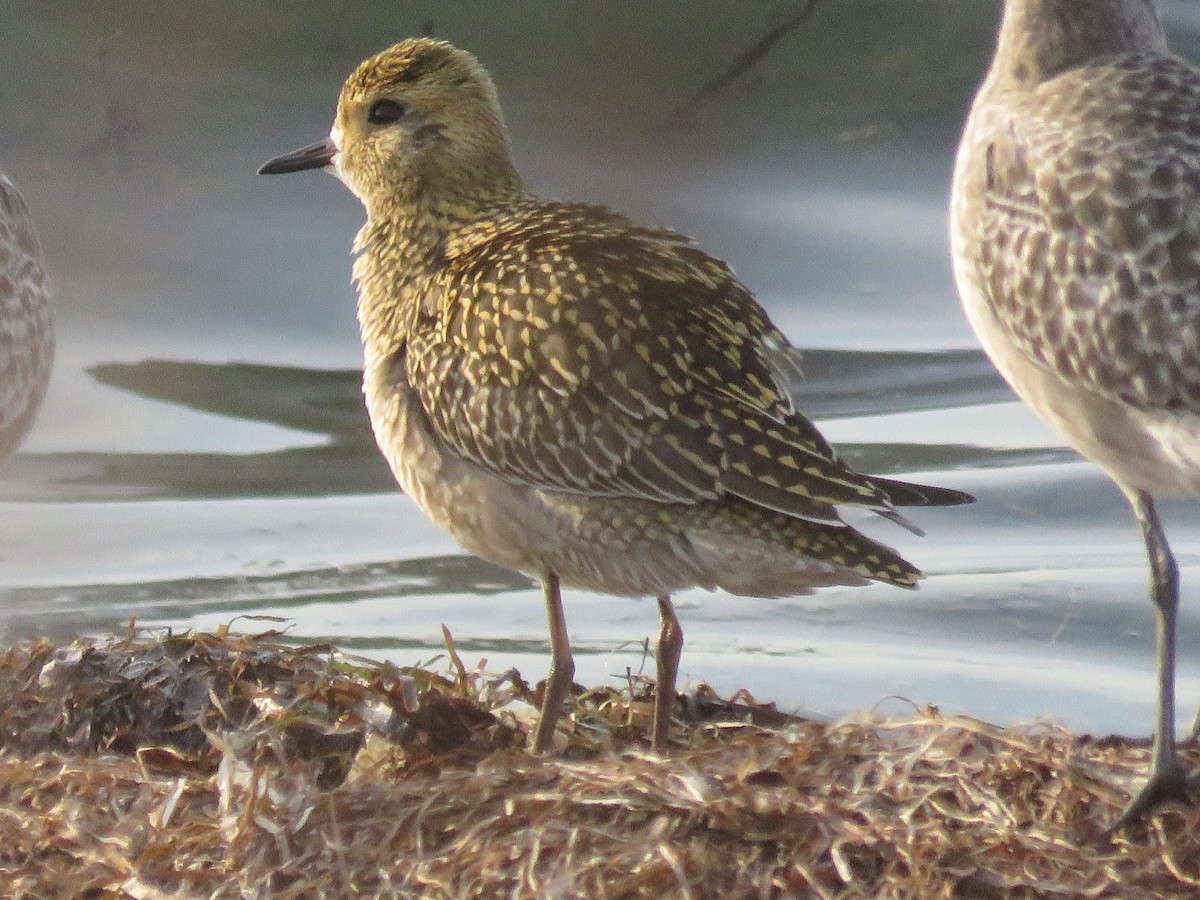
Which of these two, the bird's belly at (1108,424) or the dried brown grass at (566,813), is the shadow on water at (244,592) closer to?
the dried brown grass at (566,813)

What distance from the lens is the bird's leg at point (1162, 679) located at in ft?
13.2

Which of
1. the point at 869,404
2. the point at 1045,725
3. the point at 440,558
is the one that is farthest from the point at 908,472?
the point at 1045,725

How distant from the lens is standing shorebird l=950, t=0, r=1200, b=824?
13.6ft

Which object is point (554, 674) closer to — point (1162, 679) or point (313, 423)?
point (1162, 679)

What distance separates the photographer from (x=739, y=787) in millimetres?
3824

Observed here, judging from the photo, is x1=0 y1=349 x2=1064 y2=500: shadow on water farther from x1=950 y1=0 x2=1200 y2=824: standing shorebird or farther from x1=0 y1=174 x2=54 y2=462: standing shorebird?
x1=950 y1=0 x2=1200 y2=824: standing shorebird

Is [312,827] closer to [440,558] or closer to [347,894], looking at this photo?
[347,894]

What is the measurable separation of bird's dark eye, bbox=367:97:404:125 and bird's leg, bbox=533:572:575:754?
1197mm

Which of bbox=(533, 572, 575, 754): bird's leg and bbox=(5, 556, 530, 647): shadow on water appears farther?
bbox=(5, 556, 530, 647): shadow on water

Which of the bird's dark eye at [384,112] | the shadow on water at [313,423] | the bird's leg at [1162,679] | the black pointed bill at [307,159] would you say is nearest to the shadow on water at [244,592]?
the shadow on water at [313,423]

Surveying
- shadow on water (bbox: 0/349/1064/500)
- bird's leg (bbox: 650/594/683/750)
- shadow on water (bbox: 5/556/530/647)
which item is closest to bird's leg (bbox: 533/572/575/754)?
→ bird's leg (bbox: 650/594/683/750)

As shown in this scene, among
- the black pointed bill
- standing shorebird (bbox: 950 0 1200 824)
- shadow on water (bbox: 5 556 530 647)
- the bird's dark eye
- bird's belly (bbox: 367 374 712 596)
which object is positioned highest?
the bird's dark eye

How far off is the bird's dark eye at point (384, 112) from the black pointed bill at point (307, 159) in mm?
236

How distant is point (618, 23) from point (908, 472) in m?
2.56
